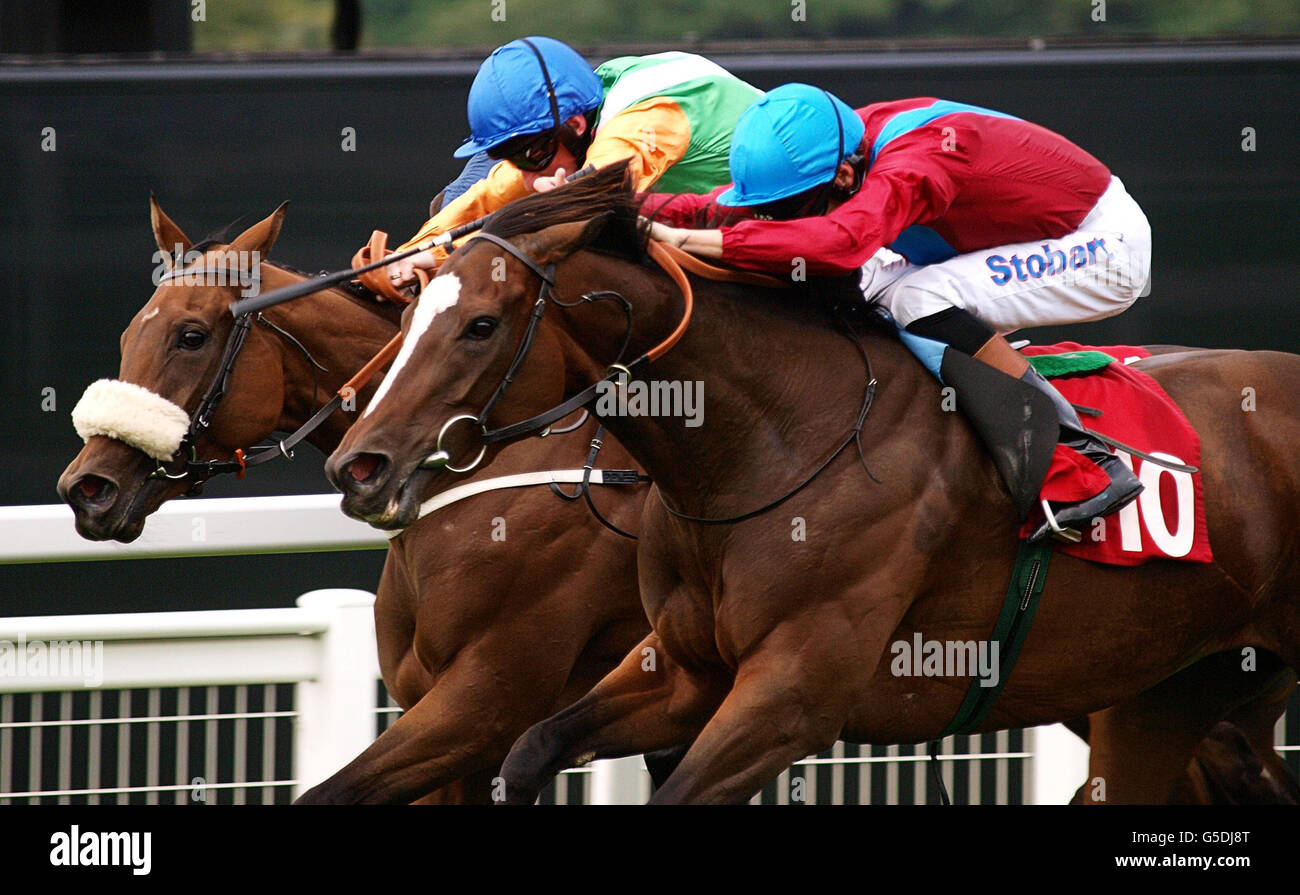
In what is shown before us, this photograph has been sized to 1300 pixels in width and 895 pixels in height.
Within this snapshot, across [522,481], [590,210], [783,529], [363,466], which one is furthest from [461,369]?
[522,481]

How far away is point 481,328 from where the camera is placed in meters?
2.82

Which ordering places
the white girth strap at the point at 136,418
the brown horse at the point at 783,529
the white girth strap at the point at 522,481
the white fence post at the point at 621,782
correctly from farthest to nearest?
the white fence post at the point at 621,782 < the white girth strap at the point at 522,481 < the white girth strap at the point at 136,418 < the brown horse at the point at 783,529

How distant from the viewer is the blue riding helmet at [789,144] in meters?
3.09

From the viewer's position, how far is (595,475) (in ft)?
12.2

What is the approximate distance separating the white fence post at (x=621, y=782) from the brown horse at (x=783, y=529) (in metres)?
0.81

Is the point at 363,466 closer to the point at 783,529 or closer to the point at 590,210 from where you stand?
the point at 590,210

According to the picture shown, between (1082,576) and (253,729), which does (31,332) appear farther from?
(1082,576)

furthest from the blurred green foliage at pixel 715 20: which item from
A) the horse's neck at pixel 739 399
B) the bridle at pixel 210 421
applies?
the horse's neck at pixel 739 399

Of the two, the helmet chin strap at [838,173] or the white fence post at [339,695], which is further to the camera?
the white fence post at [339,695]

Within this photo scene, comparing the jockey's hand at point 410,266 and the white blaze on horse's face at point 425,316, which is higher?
the jockey's hand at point 410,266

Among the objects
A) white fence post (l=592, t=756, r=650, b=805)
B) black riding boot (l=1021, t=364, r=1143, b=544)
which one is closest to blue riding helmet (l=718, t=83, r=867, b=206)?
black riding boot (l=1021, t=364, r=1143, b=544)

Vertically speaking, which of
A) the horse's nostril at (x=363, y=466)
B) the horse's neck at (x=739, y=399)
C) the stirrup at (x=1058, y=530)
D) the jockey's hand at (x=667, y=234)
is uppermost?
the jockey's hand at (x=667, y=234)

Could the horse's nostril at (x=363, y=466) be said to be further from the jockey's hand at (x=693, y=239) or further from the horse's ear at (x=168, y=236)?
the horse's ear at (x=168, y=236)
